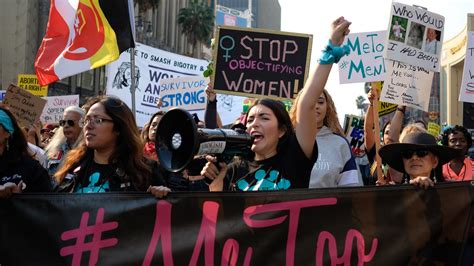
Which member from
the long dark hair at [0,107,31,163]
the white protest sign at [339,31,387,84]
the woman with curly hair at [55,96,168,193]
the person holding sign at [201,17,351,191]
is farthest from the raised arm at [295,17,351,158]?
the white protest sign at [339,31,387,84]

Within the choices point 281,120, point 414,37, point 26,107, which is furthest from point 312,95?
point 26,107

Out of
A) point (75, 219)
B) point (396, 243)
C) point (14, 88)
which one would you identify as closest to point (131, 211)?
point (75, 219)

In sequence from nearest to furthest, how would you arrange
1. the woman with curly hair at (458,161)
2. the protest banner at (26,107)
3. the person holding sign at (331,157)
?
1. the person holding sign at (331,157)
2. the woman with curly hair at (458,161)
3. the protest banner at (26,107)

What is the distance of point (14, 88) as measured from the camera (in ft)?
27.2

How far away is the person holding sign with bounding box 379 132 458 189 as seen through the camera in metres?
3.92

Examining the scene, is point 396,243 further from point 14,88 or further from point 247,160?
point 14,88

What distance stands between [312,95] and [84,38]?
4.12 m

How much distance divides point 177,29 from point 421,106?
210 ft

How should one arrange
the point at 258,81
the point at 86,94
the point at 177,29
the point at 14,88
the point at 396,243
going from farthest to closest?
the point at 177,29 < the point at 86,94 < the point at 14,88 < the point at 258,81 < the point at 396,243

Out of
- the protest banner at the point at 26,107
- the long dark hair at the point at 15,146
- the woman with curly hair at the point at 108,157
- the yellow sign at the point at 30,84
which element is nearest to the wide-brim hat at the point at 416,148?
the woman with curly hair at the point at 108,157

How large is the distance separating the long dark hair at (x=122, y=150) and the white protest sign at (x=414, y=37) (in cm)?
354

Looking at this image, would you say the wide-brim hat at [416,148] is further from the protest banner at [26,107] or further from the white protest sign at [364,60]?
the protest banner at [26,107]

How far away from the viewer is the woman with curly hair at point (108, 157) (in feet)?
12.3

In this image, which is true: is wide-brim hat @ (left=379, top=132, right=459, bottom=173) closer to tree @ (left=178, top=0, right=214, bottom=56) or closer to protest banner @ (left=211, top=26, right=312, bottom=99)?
protest banner @ (left=211, top=26, right=312, bottom=99)
